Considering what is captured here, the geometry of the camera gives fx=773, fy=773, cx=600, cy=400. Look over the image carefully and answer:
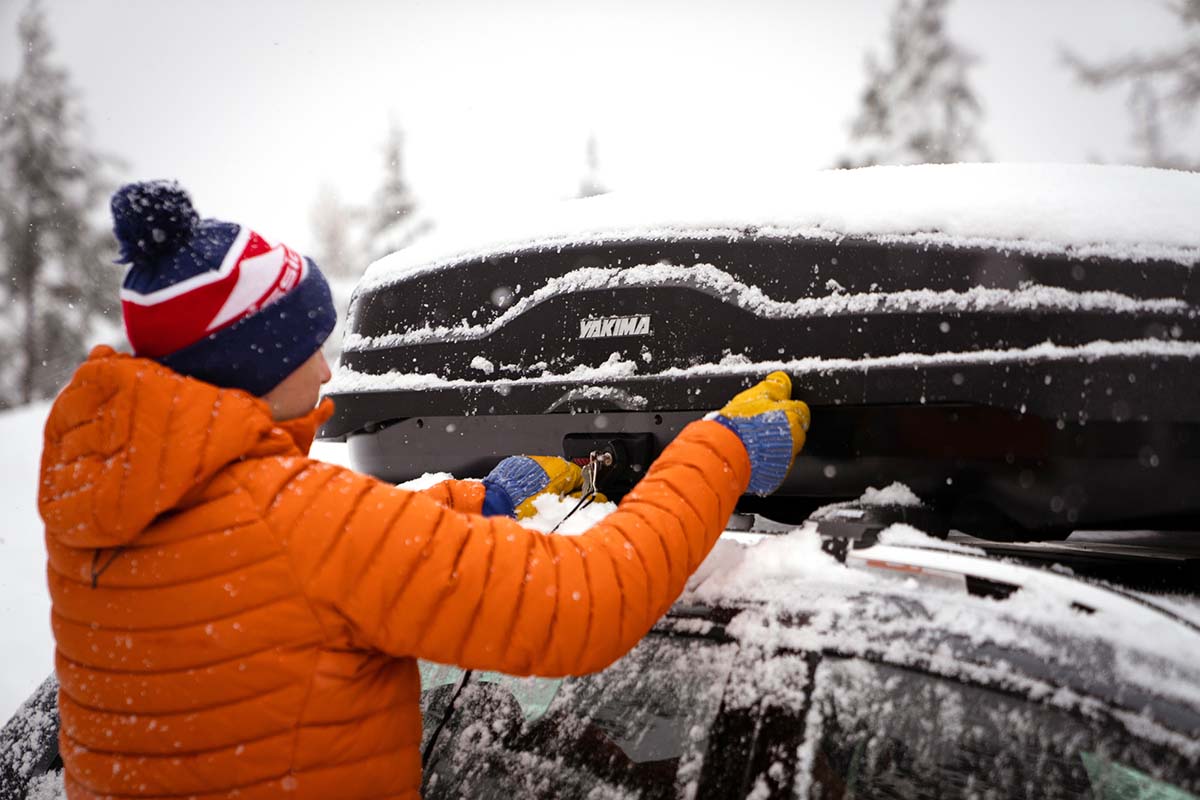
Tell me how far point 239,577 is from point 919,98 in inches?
874

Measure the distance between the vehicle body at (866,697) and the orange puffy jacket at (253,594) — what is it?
0.16 meters

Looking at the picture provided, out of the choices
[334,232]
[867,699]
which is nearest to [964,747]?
[867,699]

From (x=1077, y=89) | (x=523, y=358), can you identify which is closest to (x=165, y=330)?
(x=523, y=358)

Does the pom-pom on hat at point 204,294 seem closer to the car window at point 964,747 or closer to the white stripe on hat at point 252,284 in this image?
the white stripe on hat at point 252,284

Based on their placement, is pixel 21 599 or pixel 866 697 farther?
pixel 21 599

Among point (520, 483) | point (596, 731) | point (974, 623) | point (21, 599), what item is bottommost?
point (21, 599)

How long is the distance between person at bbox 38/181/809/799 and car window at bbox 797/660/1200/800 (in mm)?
295

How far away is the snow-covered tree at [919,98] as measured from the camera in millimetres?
19656

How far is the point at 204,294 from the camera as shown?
114 centimetres

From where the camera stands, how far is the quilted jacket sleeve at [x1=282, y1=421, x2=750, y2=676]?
103cm

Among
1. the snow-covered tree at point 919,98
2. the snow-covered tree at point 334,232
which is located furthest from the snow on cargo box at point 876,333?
the snow-covered tree at point 334,232

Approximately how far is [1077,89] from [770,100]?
546ft

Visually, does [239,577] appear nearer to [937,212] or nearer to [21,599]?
[937,212]

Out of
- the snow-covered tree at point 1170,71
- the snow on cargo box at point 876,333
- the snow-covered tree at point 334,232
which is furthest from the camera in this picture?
the snow-covered tree at point 334,232
